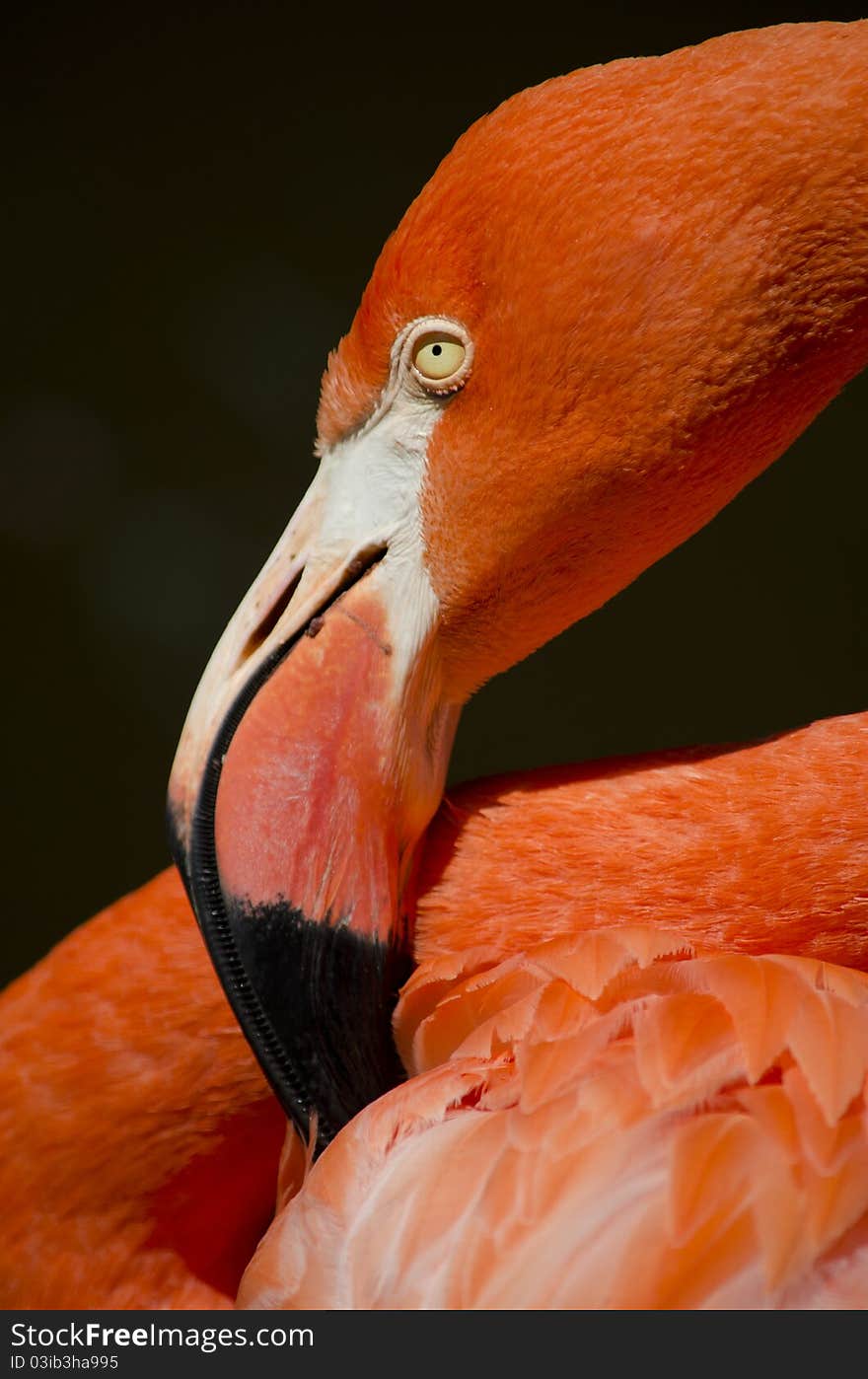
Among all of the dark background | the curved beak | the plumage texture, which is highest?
the dark background

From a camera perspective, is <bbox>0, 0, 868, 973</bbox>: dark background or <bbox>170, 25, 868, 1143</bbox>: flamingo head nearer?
<bbox>170, 25, 868, 1143</bbox>: flamingo head

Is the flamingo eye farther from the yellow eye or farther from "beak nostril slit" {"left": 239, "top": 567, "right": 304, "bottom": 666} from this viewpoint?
"beak nostril slit" {"left": 239, "top": 567, "right": 304, "bottom": 666}

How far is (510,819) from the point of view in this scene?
1218 mm

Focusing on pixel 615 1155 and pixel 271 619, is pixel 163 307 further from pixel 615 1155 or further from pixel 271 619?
pixel 615 1155

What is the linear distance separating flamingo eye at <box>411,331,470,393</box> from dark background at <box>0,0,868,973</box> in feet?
5.48

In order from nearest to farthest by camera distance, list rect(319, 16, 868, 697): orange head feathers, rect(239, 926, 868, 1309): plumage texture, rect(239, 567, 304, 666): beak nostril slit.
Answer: rect(239, 926, 868, 1309): plumage texture, rect(319, 16, 868, 697): orange head feathers, rect(239, 567, 304, 666): beak nostril slit

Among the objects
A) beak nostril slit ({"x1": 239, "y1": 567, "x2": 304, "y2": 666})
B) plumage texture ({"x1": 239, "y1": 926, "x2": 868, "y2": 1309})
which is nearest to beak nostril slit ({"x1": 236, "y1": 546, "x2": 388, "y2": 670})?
beak nostril slit ({"x1": 239, "y1": 567, "x2": 304, "y2": 666})

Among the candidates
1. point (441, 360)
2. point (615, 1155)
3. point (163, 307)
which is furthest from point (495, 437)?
point (163, 307)

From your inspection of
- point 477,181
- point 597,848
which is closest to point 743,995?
point 597,848

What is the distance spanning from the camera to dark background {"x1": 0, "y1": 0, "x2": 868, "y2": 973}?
2.55 metres

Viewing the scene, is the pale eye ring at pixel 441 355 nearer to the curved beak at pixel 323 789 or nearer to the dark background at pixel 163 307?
the curved beak at pixel 323 789

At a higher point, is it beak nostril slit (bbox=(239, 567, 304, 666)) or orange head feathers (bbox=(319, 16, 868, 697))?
orange head feathers (bbox=(319, 16, 868, 697))

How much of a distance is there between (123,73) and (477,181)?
174 centimetres
